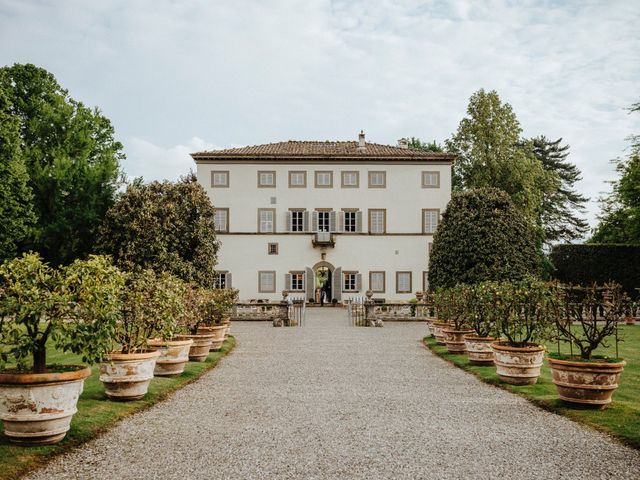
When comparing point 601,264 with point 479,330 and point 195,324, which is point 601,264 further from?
point 195,324

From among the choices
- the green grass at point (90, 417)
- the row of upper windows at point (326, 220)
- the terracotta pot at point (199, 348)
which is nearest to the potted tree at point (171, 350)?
the green grass at point (90, 417)

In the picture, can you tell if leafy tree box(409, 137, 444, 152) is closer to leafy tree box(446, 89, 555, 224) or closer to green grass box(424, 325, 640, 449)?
leafy tree box(446, 89, 555, 224)

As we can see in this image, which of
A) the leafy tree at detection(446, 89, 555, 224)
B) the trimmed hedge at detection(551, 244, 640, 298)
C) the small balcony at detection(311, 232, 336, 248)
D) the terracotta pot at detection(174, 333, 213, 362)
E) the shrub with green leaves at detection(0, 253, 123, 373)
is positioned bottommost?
the terracotta pot at detection(174, 333, 213, 362)

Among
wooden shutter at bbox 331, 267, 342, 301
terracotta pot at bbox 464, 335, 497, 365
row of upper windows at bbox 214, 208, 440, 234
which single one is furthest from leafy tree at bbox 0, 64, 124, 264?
terracotta pot at bbox 464, 335, 497, 365

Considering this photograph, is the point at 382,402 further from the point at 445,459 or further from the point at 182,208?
the point at 182,208

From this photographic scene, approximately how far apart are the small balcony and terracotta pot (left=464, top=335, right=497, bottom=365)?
908 inches

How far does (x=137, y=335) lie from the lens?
7824mm

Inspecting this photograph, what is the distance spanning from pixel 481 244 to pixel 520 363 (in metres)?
9.82

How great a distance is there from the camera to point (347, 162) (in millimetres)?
34656

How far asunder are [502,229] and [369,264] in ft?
53.5

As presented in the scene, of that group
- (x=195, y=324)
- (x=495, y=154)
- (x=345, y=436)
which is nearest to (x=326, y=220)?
(x=495, y=154)

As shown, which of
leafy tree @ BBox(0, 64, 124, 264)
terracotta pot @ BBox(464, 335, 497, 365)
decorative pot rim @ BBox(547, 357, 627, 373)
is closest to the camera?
decorative pot rim @ BBox(547, 357, 627, 373)

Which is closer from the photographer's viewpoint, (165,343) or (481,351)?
(165,343)

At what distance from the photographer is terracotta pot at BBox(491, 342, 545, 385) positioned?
8742 mm
